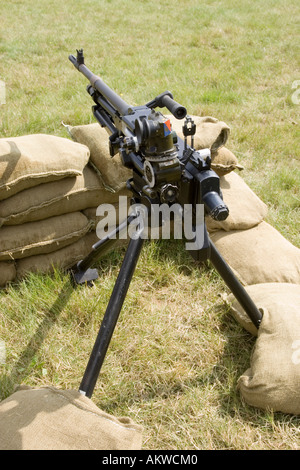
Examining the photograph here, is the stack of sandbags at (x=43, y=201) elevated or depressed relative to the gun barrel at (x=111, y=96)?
depressed

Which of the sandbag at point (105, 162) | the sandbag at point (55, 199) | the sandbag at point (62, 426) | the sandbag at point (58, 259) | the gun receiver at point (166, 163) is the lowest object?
the sandbag at point (58, 259)

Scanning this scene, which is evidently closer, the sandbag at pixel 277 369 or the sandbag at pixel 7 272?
the sandbag at pixel 277 369

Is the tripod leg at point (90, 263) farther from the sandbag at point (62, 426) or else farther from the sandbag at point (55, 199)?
the sandbag at point (62, 426)

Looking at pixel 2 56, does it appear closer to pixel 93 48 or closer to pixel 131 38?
pixel 93 48

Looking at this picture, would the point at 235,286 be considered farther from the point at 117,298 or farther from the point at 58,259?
the point at 58,259

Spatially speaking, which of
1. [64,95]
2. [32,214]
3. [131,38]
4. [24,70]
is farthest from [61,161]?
[131,38]

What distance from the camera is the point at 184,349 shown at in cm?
294

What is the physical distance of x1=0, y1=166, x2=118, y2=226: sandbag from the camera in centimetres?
316

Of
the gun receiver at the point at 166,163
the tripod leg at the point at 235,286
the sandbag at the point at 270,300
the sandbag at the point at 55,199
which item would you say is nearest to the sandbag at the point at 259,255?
the sandbag at the point at 270,300

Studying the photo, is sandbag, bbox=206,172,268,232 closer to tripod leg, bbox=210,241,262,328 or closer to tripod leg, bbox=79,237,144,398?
tripod leg, bbox=210,241,262,328

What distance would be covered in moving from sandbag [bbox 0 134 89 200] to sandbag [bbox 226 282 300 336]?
152cm

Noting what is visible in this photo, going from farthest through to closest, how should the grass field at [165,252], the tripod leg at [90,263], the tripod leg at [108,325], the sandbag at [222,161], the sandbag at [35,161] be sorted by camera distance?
1. the sandbag at [222,161]
2. the sandbag at [35,161]
3. the tripod leg at [90,263]
4. the grass field at [165,252]
5. the tripod leg at [108,325]

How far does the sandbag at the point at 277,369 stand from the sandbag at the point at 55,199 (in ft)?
5.46

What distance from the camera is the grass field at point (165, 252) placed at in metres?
2.62
